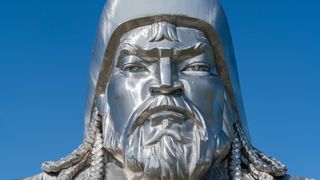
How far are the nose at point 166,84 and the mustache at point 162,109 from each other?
3 centimetres

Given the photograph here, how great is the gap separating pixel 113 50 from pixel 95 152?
60cm

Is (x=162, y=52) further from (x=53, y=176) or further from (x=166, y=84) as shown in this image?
(x=53, y=176)

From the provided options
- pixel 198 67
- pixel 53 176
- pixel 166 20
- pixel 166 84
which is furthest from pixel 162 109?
pixel 53 176

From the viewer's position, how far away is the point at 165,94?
118 inches

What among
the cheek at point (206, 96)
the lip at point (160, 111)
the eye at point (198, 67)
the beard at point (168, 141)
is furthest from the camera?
the eye at point (198, 67)

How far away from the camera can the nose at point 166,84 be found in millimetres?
3002

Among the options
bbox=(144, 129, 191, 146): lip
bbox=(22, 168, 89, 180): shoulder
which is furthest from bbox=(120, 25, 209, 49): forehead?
bbox=(22, 168, 89, 180): shoulder

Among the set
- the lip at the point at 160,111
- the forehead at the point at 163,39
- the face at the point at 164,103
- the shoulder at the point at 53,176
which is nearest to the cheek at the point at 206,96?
the face at the point at 164,103

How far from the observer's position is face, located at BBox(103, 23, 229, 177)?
2.89 meters

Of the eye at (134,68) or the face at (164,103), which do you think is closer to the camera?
the face at (164,103)

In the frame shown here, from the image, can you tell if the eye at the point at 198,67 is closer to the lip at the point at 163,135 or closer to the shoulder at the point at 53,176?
the lip at the point at 163,135

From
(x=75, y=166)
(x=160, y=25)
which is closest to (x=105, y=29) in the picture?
(x=160, y=25)

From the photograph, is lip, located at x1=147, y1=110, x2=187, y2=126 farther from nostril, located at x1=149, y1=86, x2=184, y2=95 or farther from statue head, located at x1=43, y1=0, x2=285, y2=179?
nostril, located at x1=149, y1=86, x2=184, y2=95

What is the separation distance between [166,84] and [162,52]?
8.1 inches
